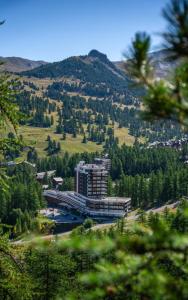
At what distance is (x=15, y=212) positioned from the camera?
483 feet

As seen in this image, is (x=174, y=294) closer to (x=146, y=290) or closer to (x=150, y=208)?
(x=146, y=290)

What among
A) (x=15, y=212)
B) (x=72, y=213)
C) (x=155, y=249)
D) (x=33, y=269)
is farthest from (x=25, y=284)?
(x=72, y=213)

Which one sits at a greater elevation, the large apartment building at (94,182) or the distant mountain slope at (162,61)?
the distant mountain slope at (162,61)

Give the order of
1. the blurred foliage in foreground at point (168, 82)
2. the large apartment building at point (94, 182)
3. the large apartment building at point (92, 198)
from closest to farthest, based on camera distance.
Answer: the blurred foliage in foreground at point (168, 82)
the large apartment building at point (92, 198)
the large apartment building at point (94, 182)

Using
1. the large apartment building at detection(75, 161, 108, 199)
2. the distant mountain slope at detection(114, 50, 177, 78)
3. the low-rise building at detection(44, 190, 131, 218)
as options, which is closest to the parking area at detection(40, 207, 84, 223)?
the low-rise building at detection(44, 190, 131, 218)

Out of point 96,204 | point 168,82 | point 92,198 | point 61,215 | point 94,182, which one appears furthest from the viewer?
point 94,182

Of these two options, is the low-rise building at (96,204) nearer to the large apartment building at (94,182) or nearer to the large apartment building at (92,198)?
the large apartment building at (92,198)

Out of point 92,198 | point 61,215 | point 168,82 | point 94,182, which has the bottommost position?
point 61,215

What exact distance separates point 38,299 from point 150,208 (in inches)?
4149

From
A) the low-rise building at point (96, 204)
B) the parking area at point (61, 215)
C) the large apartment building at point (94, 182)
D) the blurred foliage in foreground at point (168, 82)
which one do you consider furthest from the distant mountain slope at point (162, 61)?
the large apartment building at point (94, 182)

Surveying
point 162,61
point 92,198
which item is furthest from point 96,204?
point 162,61

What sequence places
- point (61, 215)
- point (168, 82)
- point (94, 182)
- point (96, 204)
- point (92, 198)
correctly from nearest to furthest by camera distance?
point (168, 82) < point (96, 204) < point (92, 198) < point (61, 215) < point (94, 182)

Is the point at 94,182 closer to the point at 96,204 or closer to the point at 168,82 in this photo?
the point at 96,204

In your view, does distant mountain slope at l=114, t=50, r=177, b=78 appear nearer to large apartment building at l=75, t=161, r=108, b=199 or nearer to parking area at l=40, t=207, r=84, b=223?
parking area at l=40, t=207, r=84, b=223
